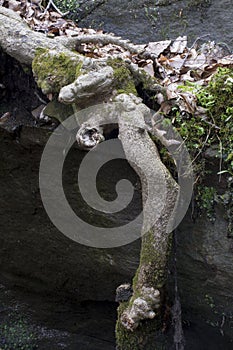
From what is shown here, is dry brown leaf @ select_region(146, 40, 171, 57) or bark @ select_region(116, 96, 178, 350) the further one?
dry brown leaf @ select_region(146, 40, 171, 57)

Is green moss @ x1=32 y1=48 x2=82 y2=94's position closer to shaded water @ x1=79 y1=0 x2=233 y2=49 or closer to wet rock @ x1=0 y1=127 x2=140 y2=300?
wet rock @ x1=0 y1=127 x2=140 y2=300

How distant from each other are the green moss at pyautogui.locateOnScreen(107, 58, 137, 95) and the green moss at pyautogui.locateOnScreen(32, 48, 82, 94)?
0.54 ft

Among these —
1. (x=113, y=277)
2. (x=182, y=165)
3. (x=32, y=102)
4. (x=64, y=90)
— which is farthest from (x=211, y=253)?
(x=32, y=102)

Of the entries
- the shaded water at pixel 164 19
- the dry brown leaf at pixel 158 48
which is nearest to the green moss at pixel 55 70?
the dry brown leaf at pixel 158 48

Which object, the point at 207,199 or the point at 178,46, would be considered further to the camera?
the point at 178,46

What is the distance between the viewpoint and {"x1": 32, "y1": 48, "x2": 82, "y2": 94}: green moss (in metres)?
2.20

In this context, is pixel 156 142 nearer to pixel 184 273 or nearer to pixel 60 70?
pixel 60 70

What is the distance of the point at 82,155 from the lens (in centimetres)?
253

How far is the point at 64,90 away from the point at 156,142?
0.47m

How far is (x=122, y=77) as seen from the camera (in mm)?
2158

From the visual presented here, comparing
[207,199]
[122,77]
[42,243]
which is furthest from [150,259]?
[42,243]

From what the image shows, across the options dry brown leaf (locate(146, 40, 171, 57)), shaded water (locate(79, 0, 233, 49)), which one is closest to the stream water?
shaded water (locate(79, 0, 233, 49))

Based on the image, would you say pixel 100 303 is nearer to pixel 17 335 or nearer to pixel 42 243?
pixel 42 243

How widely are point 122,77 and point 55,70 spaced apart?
33 cm
